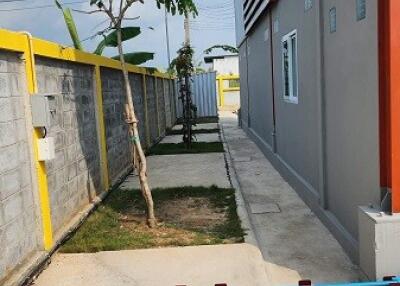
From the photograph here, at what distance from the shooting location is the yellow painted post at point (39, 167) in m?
5.04

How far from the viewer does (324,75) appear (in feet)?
19.5

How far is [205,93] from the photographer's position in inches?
969

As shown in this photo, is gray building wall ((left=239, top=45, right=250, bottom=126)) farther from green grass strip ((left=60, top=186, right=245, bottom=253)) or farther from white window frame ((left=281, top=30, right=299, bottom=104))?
green grass strip ((left=60, top=186, right=245, bottom=253))

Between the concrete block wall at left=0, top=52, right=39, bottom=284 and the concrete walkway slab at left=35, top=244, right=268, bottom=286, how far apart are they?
0.39 m

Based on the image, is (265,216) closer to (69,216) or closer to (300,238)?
(300,238)

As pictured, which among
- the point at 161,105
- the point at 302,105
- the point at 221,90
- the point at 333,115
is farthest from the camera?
the point at 221,90

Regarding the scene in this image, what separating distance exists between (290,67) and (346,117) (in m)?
3.50

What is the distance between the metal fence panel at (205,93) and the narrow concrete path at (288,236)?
15.2 metres

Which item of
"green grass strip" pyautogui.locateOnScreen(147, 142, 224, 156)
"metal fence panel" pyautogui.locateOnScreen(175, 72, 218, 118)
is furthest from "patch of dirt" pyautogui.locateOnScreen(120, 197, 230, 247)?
"metal fence panel" pyautogui.locateOnScreen(175, 72, 218, 118)

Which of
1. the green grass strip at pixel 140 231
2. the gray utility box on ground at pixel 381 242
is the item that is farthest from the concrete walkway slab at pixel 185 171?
the gray utility box on ground at pixel 381 242

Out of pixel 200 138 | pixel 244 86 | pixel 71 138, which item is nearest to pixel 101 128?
pixel 71 138

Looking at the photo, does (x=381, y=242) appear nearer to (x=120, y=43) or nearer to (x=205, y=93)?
(x=120, y=43)

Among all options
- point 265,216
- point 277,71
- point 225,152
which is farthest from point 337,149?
point 225,152

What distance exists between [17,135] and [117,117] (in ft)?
16.2
